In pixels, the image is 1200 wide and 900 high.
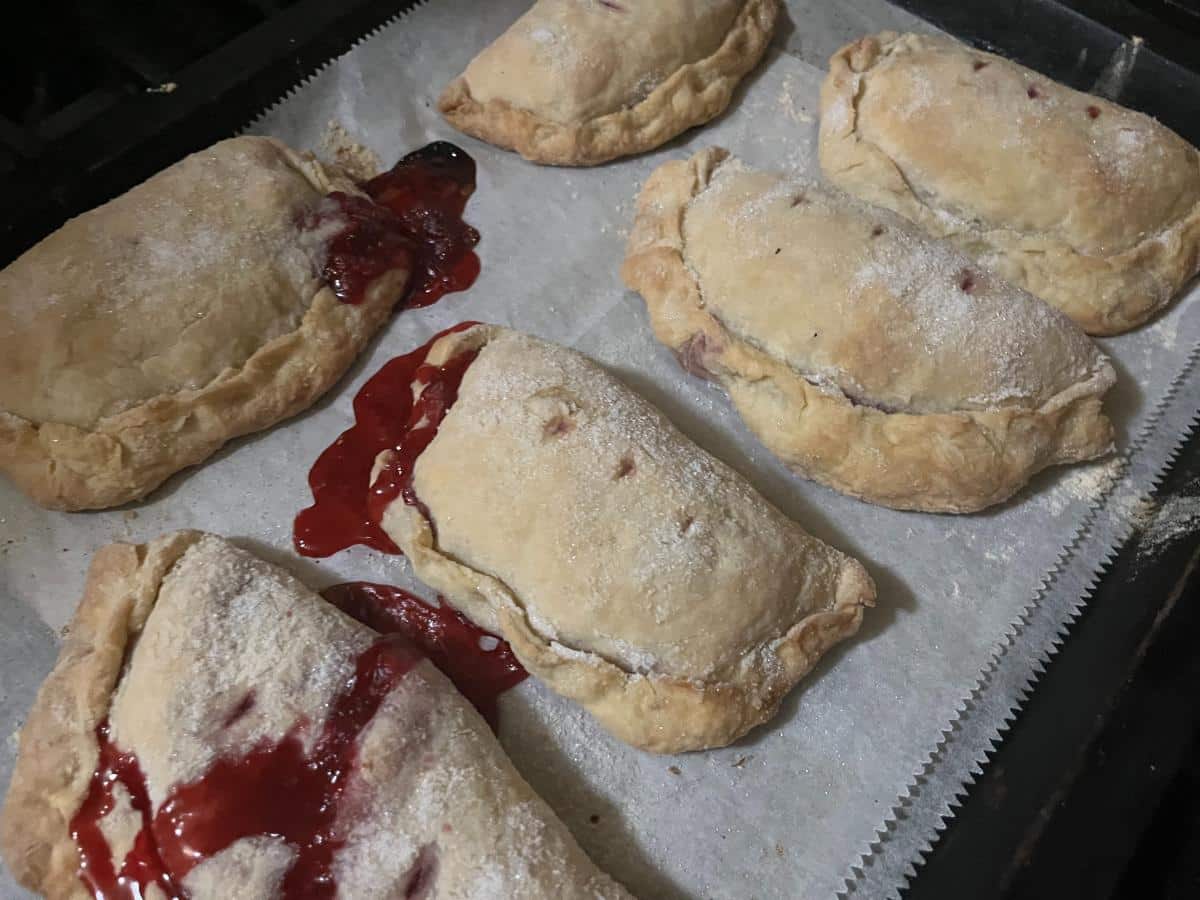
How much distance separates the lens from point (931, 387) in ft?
6.49

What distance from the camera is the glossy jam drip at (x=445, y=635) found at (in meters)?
1.81

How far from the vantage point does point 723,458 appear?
6.96 ft

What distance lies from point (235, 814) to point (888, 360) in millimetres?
1465

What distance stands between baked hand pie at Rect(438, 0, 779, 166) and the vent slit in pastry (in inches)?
31.6

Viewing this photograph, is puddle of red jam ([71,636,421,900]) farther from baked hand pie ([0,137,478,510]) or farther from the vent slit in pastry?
baked hand pie ([0,137,478,510])

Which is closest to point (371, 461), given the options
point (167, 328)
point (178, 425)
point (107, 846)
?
point (178, 425)

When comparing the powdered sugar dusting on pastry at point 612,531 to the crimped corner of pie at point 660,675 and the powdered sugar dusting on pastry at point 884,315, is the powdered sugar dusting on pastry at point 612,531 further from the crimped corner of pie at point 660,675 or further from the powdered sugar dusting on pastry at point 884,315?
the powdered sugar dusting on pastry at point 884,315

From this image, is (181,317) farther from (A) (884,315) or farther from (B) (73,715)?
(A) (884,315)

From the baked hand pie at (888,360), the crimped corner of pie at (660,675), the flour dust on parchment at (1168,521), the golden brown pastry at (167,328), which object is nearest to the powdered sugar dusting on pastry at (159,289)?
Result: the golden brown pastry at (167,328)

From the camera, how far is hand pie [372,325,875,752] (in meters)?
1.71

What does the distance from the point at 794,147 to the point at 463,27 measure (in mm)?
974

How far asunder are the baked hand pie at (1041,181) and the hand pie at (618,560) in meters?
0.92

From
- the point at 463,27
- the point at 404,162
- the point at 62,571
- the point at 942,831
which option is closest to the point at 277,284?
the point at 404,162

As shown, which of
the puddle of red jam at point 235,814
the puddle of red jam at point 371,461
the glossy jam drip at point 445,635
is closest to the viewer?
the puddle of red jam at point 235,814
